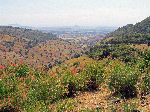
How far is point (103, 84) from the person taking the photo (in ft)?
72.4

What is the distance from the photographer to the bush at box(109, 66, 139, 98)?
677 inches

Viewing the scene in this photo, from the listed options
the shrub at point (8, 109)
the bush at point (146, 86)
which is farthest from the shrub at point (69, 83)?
the bush at point (146, 86)

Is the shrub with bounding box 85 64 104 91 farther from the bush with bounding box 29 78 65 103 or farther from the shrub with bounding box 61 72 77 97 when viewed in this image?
the bush with bounding box 29 78 65 103

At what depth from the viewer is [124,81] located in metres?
17.2

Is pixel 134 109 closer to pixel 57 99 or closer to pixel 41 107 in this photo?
pixel 41 107

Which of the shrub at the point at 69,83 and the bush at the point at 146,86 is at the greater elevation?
the bush at the point at 146,86

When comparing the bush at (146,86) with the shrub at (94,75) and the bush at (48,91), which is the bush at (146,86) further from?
the bush at (48,91)

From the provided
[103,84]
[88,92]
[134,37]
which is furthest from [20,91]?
[134,37]

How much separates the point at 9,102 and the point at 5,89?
1970 millimetres

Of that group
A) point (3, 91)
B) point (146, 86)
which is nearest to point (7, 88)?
point (3, 91)

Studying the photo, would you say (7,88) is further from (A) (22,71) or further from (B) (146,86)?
(A) (22,71)

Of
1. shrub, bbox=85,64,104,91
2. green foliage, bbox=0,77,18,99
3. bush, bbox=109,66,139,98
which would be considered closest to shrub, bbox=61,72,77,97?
shrub, bbox=85,64,104,91

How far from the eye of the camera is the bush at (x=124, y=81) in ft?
56.4

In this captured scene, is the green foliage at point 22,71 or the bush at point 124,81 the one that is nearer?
the bush at point 124,81
